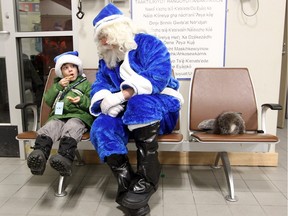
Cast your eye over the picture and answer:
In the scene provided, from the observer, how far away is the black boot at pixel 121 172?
166cm

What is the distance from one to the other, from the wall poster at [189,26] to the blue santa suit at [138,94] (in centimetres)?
50

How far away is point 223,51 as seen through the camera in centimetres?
234

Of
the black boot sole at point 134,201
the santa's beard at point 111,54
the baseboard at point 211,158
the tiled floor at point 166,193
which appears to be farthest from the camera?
the baseboard at point 211,158

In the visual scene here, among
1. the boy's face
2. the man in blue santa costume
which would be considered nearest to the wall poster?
the man in blue santa costume

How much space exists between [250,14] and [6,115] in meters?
2.39

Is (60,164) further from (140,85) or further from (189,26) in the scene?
(189,26)

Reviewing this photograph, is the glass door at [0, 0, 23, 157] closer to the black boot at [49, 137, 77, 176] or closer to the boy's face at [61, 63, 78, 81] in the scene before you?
the boy's face at [61, 63, 78, 81]

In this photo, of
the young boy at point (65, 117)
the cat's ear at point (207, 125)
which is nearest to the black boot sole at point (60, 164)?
the young boy at point (65, 117)

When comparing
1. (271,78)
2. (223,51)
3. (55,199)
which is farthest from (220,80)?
(55,199)

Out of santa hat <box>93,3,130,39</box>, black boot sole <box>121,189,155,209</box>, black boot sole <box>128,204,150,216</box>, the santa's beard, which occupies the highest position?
santa hat <box>93,3,130,39</box>

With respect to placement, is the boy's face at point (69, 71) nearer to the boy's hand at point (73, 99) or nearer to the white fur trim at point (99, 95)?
the boy's hand at point (73, 99)

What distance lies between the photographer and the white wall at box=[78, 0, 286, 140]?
2295 mm

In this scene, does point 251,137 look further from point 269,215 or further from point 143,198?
point 143,198

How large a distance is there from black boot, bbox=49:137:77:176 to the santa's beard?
57 centimetres
